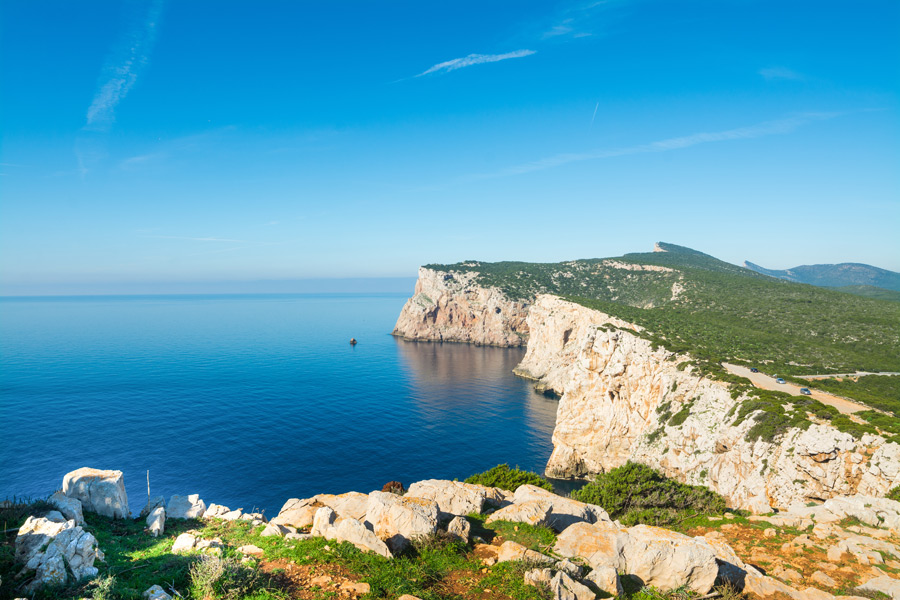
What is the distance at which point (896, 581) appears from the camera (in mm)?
13344

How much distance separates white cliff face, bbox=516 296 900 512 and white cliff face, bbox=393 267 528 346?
7085cm

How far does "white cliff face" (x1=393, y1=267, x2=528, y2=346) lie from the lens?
157 metres

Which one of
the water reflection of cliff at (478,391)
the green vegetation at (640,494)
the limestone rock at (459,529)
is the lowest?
the water reflection of cliff at (478,391)

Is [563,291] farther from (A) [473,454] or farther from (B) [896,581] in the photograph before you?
(B) [896,581]

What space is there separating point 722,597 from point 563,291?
149 m

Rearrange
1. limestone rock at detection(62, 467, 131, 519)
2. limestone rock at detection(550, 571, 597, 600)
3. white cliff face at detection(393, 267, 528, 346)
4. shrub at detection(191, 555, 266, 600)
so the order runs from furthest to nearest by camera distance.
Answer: white cliff face at detection(393, 267, 528, 346)
limestone rock at detection(62, 467, 131, 519)
limestone rock at detection(550, 571, 597, 600)
shrub at detection(191, 555, 266, 600)

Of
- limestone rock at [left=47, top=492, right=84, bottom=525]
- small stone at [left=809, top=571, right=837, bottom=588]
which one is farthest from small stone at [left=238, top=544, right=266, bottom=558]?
small stone at [left=809, top=571, right=837, bottom=588]

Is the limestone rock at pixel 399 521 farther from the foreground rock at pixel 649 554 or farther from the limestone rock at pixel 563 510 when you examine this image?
the limestone rock at pixel 563 510

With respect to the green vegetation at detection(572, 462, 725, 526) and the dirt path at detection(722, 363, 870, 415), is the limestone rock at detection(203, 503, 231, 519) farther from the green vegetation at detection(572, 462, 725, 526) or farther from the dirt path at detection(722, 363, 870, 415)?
the dirt path at detection(722, 363, 870, 415)

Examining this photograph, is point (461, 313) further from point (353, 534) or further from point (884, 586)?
point (884, 586)

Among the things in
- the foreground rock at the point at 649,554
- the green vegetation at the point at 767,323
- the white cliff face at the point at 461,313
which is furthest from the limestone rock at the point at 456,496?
the white cliff face at the point at 461,313

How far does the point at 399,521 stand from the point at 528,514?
6221mm

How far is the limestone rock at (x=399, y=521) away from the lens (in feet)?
47.5

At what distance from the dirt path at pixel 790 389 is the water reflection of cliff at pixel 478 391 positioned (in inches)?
1215
